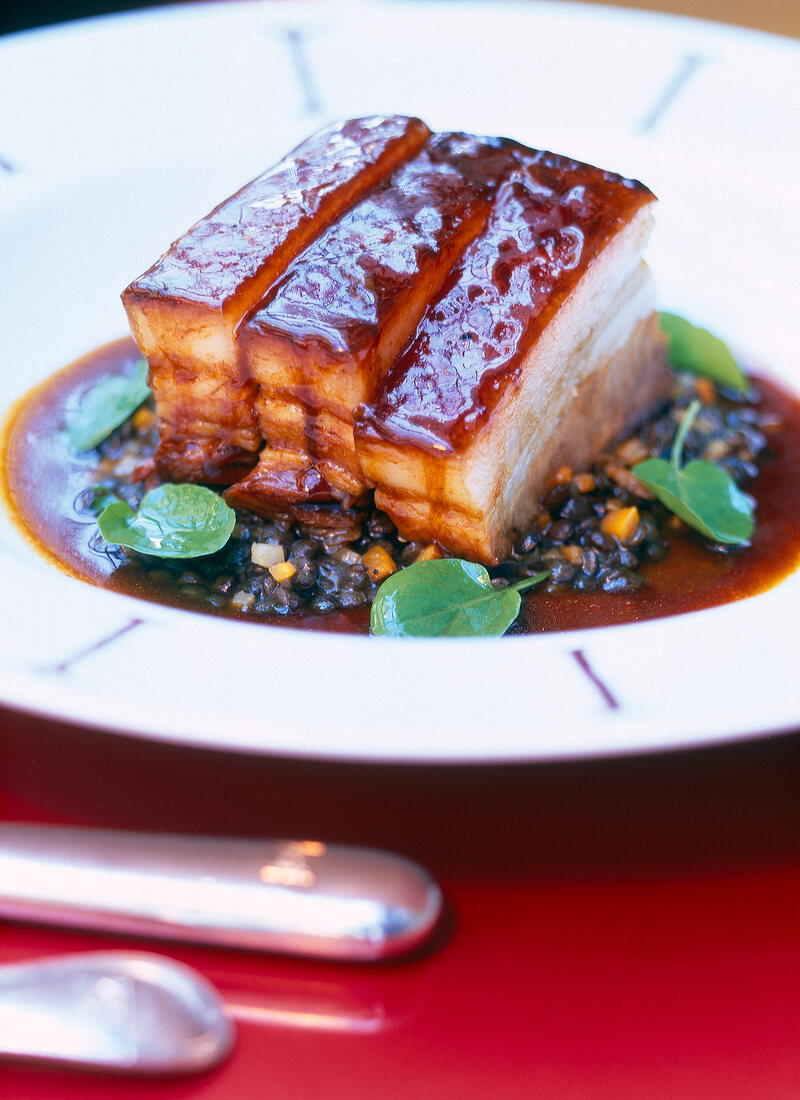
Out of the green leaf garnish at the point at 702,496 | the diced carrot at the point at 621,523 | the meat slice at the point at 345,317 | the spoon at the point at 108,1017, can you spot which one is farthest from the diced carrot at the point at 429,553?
the spoon at the point at 108,1017

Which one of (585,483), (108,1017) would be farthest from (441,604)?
(108,1017)

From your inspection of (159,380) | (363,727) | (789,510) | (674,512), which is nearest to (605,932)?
(363,727)

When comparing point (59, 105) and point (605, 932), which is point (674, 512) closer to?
point (605, 932)

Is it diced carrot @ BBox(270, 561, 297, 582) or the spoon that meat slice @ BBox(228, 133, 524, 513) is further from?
the spoon

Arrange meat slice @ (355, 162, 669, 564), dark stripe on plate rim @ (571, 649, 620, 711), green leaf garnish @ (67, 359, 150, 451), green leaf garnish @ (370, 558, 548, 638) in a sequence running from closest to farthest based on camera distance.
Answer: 1. dark stripe on plate rim @ (571, 649, 620, 711)
2. green leaf garnish @ (370, 558, 548, 638)
3. meat slice @ (355, 162, 669, 564)
4. green leaf garnish @ (67, 359, 150, 451)

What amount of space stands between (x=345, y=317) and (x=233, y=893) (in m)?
1.39

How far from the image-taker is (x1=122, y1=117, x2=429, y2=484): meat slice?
2680 mm

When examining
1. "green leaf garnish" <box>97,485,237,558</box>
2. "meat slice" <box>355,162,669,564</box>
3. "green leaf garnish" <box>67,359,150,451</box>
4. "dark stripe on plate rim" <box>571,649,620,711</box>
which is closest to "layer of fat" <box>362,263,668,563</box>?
"meat slice" <box>355,162,669,564</box>

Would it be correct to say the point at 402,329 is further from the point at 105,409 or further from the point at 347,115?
the point at 347,115

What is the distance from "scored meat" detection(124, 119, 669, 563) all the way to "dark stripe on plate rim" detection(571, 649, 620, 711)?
634 mm

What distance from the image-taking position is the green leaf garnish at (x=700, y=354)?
3609 millimetres

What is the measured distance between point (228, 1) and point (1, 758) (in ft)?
12.8

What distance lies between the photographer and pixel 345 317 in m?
2.55

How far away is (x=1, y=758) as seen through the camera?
2117mm
